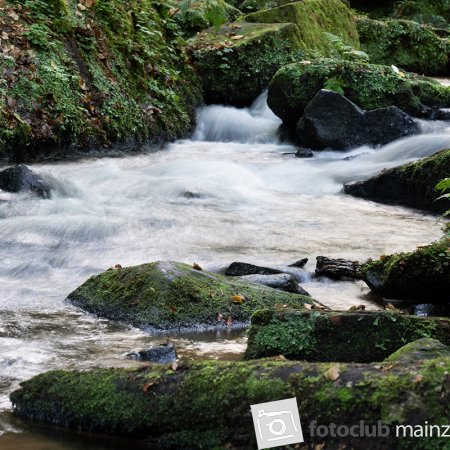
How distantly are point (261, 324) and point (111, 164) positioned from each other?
708 cm

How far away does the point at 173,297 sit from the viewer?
5078mm

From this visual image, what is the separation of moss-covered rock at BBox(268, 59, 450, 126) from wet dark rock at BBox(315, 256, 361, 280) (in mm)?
6916

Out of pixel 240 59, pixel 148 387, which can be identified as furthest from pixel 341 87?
pixel 148 387

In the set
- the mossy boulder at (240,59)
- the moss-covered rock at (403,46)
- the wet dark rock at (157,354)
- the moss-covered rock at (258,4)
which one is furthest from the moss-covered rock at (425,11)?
the wet dark rock at (157,354)

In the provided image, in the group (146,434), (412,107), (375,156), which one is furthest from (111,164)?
(146,434)

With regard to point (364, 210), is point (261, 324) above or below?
above

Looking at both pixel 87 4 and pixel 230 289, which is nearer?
pixel 230 289

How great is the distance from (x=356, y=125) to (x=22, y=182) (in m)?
5.81

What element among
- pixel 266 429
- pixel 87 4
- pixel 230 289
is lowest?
pixel 230 289

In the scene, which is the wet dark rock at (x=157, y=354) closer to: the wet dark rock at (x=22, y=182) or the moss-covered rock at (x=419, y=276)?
the moss-covered rock at (x=419, y=276)

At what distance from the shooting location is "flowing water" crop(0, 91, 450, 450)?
4520 millimetres

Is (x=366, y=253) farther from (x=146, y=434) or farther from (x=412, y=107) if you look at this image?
(x=412, y=107)

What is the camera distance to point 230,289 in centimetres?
528

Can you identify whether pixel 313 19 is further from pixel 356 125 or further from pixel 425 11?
pixel 425 11
